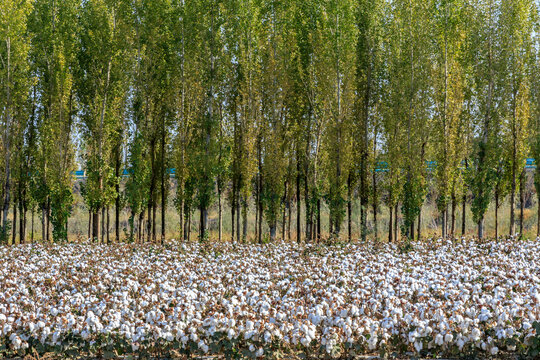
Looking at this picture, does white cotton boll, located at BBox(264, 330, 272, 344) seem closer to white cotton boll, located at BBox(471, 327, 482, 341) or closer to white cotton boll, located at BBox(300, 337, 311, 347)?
white cotton boll, located at BBox(300, 337, 311, 347)

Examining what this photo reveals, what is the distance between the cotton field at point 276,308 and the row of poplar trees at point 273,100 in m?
9.25

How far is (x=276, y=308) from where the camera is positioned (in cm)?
923

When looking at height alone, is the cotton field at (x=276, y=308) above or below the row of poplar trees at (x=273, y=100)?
below

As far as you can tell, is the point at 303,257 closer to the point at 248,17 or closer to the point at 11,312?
the point at 11,312

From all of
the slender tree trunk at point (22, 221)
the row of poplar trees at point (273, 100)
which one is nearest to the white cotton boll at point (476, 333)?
the row of poplar trees at point (273, 100)

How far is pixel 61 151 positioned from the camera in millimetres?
23906

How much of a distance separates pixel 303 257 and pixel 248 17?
13087 mm

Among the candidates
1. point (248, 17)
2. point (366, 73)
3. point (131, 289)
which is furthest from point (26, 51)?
point (131, 289)

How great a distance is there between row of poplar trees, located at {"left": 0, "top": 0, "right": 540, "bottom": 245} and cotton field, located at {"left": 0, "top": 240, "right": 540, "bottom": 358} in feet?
30.3

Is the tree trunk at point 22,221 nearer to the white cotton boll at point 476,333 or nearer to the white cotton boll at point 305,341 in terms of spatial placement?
the white cotton boll at point 305,341

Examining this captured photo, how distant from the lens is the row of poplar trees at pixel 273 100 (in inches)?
926

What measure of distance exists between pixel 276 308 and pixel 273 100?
16.5m

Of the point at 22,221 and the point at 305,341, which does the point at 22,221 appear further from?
the point at 305,341

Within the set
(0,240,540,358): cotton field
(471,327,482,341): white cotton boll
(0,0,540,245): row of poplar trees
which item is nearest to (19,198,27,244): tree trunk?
(0,0,540,245): row of poplar trees
